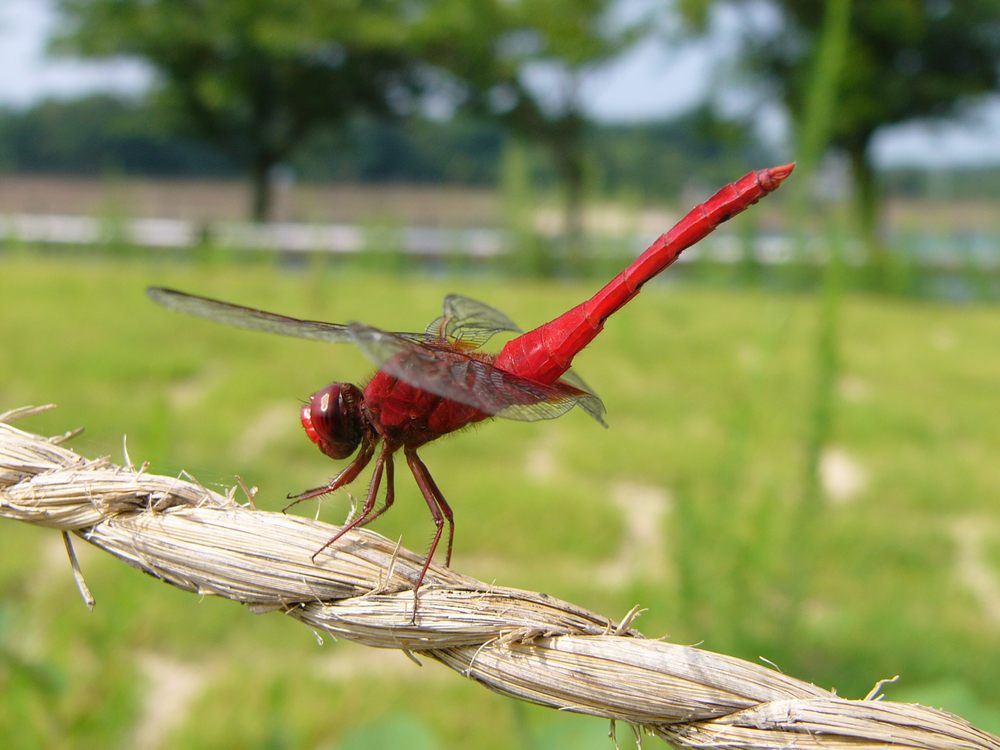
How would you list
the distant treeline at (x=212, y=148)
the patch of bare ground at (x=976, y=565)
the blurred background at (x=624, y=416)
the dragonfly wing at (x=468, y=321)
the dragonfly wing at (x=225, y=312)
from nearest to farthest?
the dragonfly wing at (x=225, y=312), the dragonfly wing at (x=468, y=321), the blurred background at (x=624, y=416), the patch of bare ground at (x=976, y=565), the distant treeline at (x=212, y=148)

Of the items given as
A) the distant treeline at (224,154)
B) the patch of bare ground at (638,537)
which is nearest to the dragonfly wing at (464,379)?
the patch of bare ground at (638,537)

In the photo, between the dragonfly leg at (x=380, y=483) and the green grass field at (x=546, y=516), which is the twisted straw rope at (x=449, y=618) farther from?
the dragonfly leg at (x=380, y=483)

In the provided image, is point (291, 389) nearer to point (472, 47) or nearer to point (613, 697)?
point (613, 697)

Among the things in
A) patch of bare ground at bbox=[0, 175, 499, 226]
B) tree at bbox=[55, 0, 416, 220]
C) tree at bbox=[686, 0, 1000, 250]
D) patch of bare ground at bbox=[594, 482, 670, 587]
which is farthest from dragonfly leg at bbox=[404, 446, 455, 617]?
tree at bbox=[55, 0, 416, 220]

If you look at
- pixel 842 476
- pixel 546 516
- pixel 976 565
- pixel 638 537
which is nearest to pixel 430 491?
pixel 546 516

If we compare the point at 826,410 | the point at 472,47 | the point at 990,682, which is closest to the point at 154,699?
the point at 826,410

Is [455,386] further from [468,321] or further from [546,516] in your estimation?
[546,516]
